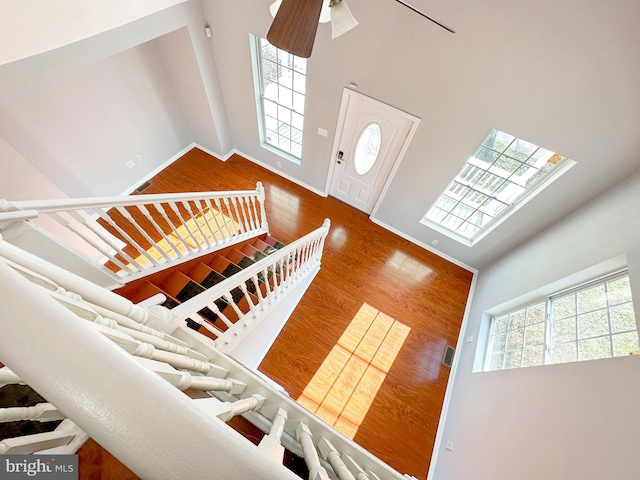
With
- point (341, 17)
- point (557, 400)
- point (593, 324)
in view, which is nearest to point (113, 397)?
point (341, 17)

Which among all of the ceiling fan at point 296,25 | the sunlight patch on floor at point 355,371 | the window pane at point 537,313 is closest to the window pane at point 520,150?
the window pane at point 537,313

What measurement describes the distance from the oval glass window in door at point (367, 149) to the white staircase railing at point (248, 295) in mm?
1302

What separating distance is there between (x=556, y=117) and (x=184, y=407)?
3018mm

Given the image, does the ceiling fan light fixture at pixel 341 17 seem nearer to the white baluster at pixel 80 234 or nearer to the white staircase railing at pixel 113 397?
the white staircase railing at pixel 113 397

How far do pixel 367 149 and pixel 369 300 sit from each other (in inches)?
76.7

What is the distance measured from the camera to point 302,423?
92 cm

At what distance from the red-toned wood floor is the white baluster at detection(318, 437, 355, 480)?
1842mm

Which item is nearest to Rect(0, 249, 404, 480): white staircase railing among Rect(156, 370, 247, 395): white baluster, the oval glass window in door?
Rect(156, 370, 247, 395): white baluster

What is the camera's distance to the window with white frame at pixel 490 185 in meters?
2.55

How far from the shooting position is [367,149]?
3.49 meters

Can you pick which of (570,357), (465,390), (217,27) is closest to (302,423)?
(570,357)

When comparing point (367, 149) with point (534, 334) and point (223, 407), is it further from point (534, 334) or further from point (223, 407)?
point (223, 407)

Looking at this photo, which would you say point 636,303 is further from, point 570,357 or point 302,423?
point 302,423

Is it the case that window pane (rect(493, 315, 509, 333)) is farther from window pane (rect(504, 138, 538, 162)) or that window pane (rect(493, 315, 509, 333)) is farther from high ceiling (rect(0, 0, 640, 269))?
window pane (rect(504, 138, 538, 162))
